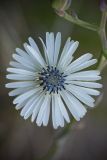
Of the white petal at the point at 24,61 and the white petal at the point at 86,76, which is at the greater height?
the white petal at the point at 24,61

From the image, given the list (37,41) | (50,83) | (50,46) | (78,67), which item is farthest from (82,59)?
(37,41)

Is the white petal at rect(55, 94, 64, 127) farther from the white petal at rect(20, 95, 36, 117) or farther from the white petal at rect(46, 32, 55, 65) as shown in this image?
the white petal at rect(46, 32, 55, 65)

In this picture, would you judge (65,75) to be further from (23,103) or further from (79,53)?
(79,53)

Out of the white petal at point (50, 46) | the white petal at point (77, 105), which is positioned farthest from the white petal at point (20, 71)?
the white petal at point (77, 105)

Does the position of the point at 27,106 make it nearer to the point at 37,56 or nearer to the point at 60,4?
the point at 37,56

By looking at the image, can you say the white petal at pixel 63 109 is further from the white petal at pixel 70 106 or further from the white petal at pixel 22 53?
the white petal at pixel 22 53

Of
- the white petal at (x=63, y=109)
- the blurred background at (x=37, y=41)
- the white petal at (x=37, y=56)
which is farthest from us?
the blurred background at (x=37, y=41)
